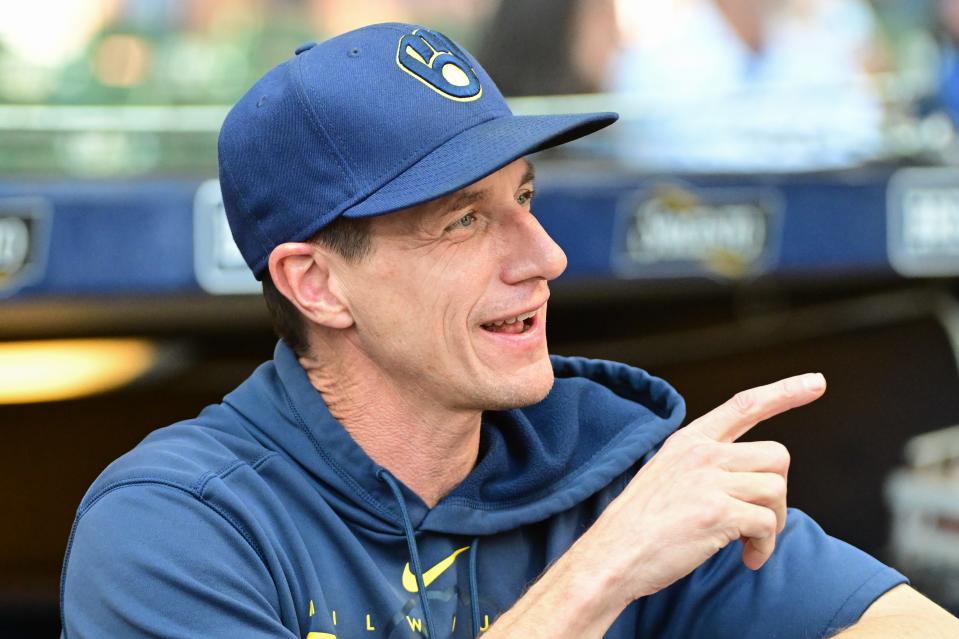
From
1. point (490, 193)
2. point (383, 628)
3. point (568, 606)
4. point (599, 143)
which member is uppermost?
point (490, 193)

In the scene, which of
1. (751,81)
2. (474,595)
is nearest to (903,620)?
(474,595)

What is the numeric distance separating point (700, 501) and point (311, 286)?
1.56 feet

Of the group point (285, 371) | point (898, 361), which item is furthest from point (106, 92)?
point (898, 361)

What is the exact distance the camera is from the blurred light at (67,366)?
10.2 ft

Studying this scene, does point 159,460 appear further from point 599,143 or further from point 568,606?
point 599,143

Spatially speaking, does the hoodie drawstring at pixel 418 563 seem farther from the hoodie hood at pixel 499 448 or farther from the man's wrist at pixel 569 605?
the man's wrist at pixel 569 605

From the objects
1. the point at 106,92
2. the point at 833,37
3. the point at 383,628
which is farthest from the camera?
the point at 833,37

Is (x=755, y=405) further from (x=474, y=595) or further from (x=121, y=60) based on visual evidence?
(x=121, y=60)

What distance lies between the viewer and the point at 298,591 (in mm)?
1308

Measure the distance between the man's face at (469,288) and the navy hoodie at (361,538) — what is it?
0.10 meters

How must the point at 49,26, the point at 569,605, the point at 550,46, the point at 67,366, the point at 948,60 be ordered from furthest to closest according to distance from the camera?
the point at 948,60
the point at 67,366
the point at 550,46
the point at 49,26
the point at 569,605

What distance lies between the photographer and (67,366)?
319cm

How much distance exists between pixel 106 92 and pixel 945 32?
193 centimetres

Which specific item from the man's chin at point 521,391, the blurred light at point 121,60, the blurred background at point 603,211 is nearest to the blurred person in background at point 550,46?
the blurred background at point 603,211
